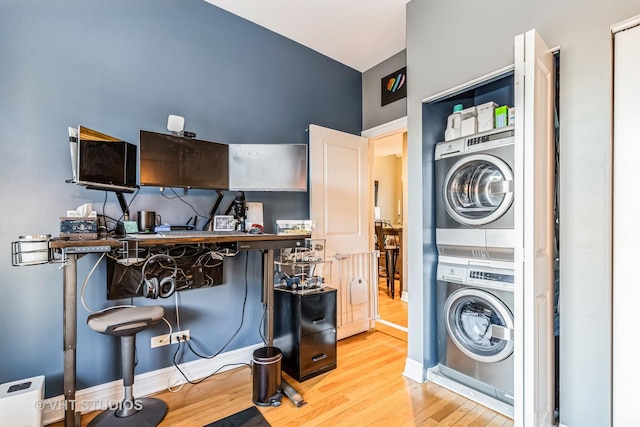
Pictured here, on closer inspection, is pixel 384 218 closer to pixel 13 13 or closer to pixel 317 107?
pixel 317 107

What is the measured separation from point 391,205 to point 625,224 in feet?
18.2

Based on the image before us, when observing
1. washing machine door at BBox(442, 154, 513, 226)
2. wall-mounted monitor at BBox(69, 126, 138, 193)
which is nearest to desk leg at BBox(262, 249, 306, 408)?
wall-mounted monitor at BBox(69, 126, 138, 193)

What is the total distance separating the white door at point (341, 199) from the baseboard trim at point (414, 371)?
0.87 metres

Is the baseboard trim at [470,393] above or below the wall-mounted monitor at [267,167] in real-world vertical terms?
below

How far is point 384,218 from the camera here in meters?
6.78

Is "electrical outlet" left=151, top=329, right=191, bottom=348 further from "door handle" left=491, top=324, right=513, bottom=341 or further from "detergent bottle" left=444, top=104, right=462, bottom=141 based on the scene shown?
"detergent bottle" left=444, top=104, right=462, bottom=141

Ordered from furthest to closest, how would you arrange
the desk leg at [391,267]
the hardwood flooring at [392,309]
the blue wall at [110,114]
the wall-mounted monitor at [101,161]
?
1. the desk leg at [391,267]
2. the hardwood flooring at [392,309]
3. the blue wall at [110,114]
4. the wall-mounted monitor at [101,161]

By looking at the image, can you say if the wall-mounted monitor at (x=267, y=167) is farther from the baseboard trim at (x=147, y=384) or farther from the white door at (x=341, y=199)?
the baseboard trim at (x=147, y=384)

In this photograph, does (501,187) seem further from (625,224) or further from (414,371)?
(414,371)

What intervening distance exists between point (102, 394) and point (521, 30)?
346 cm

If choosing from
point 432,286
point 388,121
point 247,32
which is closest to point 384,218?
point 388,121

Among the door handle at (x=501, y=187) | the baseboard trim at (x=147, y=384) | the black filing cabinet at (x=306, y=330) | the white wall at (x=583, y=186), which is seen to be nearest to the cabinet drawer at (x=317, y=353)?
the black filing cabinet at (x=306, y=330)

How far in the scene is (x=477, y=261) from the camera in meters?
2.00

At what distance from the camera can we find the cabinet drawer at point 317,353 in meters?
2.28
